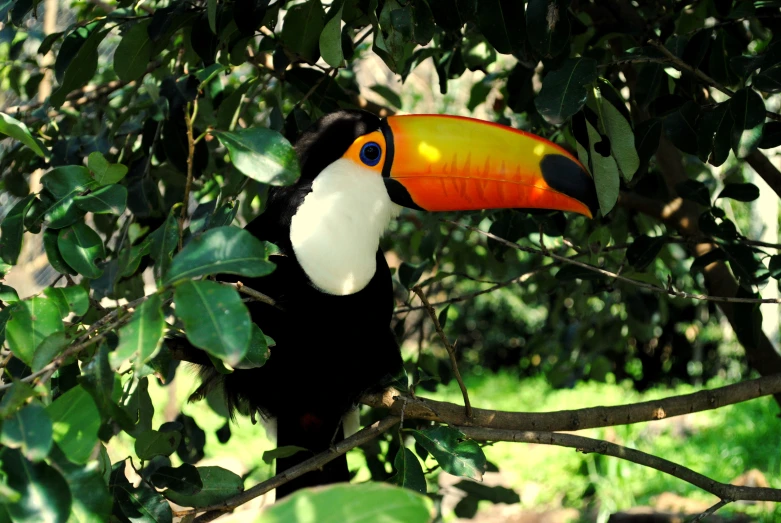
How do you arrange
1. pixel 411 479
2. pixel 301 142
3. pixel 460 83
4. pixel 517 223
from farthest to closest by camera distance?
pixel 460 83, pixel 517 223, pixel 301 142, pixel 411 479

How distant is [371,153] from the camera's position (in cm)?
228

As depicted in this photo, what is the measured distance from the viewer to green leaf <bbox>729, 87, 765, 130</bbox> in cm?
160

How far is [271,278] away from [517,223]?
28.6 inches

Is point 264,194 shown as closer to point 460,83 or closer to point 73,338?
point 73,338

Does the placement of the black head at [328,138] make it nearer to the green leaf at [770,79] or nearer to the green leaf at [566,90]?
the green leaf at [566,90]

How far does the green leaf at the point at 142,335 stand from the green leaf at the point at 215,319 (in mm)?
27

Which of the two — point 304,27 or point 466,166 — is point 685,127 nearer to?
point 466,166

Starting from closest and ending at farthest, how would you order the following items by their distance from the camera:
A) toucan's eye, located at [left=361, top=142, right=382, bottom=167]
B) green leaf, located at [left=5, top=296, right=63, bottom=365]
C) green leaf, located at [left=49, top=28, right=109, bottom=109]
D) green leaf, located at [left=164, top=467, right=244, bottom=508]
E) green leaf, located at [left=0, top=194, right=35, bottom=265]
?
green leaf, located at [left=5, top=296, right=63, bottom=365] → green leaf, located at [left=0, top=194, right=35, bottom=265] → green leaf, located at [left=164, top=467, right=244, bottom=508] → green leaf, located at [left=49, top=28, right=109, bottom=109] → toucan's eye, located at [left=361, top=142, right=382, bottom=167]

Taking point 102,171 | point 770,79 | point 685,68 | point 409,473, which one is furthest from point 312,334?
point 770,79

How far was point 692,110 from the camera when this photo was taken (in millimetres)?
1777

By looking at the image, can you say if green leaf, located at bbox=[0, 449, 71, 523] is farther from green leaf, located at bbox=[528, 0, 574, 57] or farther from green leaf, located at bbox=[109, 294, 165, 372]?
green leaf, located at bbox=[528, 0, 574, 57]

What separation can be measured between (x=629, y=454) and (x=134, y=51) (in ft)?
4.62

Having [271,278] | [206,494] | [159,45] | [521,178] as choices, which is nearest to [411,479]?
[206,494]

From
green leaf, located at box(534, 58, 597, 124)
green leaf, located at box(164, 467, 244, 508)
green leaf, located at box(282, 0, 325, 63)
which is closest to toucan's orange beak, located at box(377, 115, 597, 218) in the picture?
green leaf, located at box(282, 0, 325, 63)
